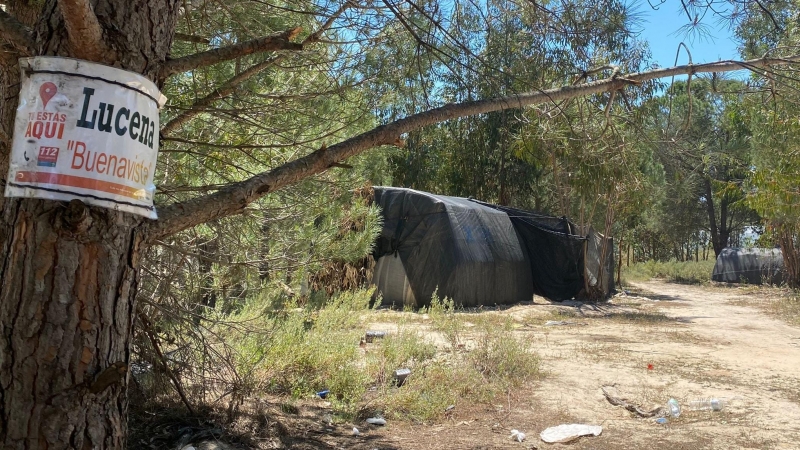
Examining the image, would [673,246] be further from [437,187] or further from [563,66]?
[563,66]

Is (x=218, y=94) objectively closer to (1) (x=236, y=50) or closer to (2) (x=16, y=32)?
(1) (x=236, y=50)

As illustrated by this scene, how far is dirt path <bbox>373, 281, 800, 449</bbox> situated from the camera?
456 cm

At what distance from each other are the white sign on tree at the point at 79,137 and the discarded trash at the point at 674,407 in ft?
15.4

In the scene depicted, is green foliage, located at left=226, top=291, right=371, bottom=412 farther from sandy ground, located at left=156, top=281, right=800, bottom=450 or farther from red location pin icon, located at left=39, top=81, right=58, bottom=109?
red location pin icon, located at left=39, top=81, right=58, bottom=109

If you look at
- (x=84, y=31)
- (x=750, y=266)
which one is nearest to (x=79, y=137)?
(x=84, y=31)

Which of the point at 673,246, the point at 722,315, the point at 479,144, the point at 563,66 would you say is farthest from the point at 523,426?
the point at 673,246

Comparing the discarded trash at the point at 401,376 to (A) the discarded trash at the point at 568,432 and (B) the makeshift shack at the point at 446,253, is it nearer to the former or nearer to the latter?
(A) the discarded trash at the point at 568,432

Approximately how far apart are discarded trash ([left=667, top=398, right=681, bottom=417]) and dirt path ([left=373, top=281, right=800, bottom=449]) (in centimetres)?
5

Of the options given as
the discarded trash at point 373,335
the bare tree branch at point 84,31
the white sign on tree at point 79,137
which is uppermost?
the bare tree branch at point 84,31

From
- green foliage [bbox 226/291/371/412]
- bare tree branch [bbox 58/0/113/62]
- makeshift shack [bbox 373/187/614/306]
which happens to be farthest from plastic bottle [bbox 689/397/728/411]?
makeshift shack [bbox 373/187/614/306]

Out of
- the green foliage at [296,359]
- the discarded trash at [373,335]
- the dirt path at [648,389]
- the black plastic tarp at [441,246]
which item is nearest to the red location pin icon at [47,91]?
the green foliage at [296,359]

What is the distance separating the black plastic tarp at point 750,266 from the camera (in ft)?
74.0

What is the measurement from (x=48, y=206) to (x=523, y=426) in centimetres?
397

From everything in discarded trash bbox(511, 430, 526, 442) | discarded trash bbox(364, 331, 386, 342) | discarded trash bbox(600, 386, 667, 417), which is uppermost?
discarded trash bbox(364, 331, 386, 342)
